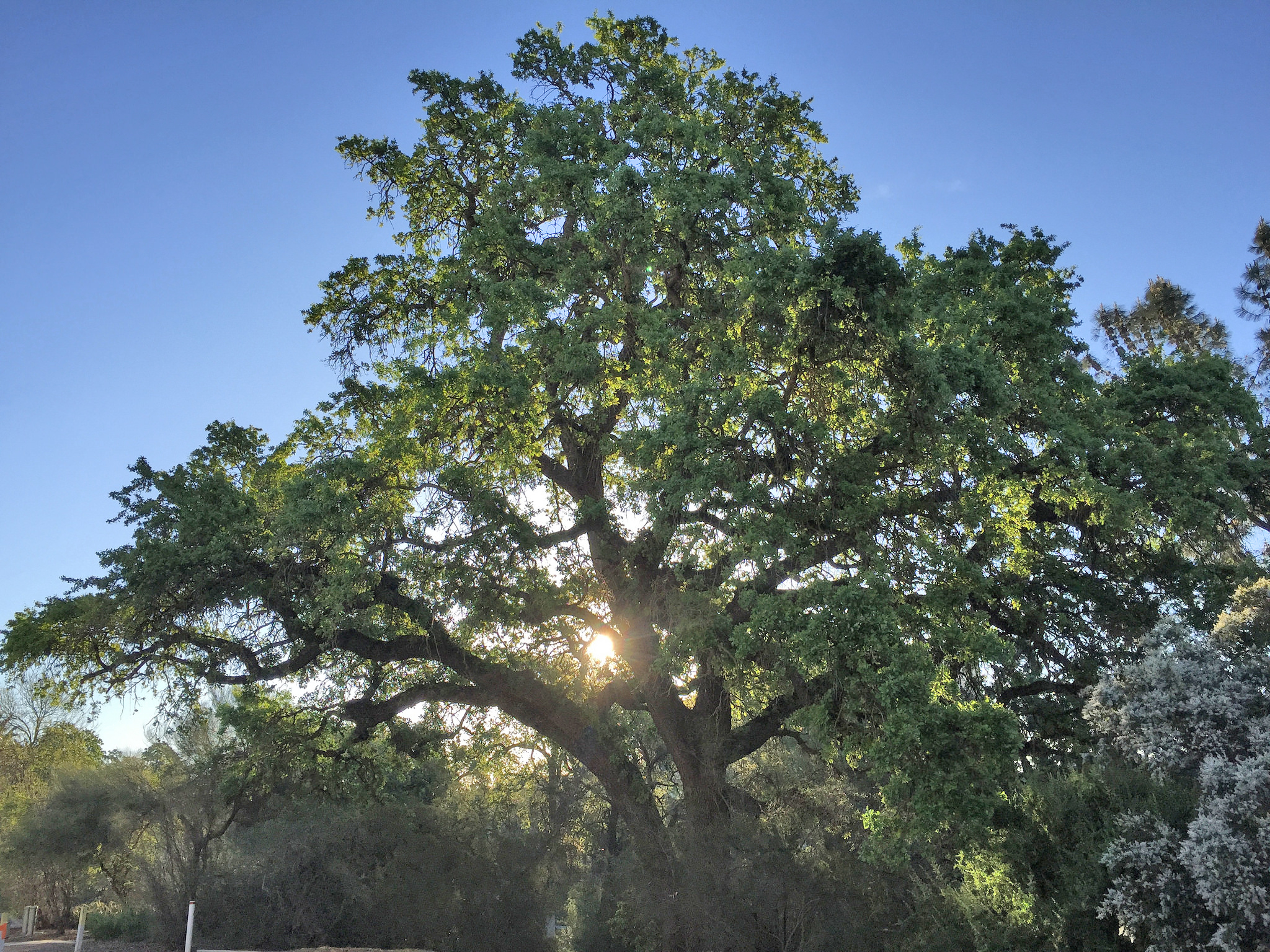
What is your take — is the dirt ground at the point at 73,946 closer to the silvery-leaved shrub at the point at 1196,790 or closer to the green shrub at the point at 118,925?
the green shrub at the point at 118,925

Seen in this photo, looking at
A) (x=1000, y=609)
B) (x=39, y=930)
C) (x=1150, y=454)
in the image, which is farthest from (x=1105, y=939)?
(x=39, y=930)

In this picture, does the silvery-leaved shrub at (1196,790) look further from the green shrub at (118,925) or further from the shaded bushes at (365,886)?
the green shrub at (118,925)

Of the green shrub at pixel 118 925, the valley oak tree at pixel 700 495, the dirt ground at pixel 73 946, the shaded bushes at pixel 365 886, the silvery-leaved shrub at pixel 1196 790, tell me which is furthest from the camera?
the green shrub at pixel 118 925

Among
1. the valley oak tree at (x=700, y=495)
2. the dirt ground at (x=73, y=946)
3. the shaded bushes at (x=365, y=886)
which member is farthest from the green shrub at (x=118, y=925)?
the valley oak tree at (x=700, y=495)

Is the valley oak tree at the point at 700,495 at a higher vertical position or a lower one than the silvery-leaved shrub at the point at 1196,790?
higher

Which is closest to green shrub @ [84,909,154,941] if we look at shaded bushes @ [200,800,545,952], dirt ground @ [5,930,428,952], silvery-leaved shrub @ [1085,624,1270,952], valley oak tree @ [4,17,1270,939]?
dirt ground @ [5,930,428,952]

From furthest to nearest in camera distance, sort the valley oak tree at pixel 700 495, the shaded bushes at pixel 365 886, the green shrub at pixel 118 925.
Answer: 1. the green shrub at pixel 118 925
2. the shaded bushes at pixel 365 886
3. the valley oak tree at pixel 700 495

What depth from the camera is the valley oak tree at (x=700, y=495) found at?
398 inches

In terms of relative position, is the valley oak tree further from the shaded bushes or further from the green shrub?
the green shrub

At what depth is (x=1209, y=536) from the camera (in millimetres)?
10906

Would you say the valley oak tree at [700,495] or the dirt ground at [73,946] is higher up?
the valley oak tree at [700,495]

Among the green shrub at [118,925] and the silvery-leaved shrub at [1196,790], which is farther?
the green shrub at [118,925]

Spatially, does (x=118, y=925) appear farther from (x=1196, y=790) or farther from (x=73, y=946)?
(x=1196, y=790)

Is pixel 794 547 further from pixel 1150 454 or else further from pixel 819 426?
pixel 1150 454
